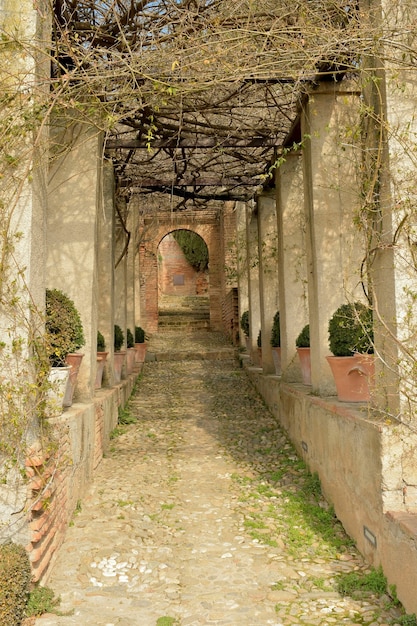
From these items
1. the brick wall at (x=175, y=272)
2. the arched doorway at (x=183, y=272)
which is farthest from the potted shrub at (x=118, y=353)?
the brick wall at (x=175, y=272)

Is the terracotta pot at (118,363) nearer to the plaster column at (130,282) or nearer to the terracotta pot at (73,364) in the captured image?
the plaster column at (130,282)

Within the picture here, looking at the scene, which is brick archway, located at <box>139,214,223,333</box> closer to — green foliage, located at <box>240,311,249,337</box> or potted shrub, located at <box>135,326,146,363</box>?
potted shrub, located at <box>135,326,146,363</box>

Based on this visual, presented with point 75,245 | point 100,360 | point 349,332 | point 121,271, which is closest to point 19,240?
point 75,245

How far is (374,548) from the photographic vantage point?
134 inches

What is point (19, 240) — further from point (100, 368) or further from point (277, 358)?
point (277, 358)

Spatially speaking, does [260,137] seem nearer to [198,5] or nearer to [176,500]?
[198,5]

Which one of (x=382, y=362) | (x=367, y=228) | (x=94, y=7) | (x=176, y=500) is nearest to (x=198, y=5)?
(x=94, y=7)

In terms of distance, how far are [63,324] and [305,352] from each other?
2.63m

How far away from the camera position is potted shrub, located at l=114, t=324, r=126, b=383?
27.3 feet

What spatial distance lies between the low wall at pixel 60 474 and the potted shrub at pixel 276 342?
295 cm

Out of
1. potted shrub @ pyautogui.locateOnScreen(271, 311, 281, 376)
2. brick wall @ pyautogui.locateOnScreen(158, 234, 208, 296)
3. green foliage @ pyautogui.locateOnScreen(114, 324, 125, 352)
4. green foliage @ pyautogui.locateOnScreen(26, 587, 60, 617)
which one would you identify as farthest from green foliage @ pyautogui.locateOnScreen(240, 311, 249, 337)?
brick wall @ pyautogui.locateOnScreen(158, 234, 208, 296)

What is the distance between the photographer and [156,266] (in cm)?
1681

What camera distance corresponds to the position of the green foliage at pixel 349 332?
14.7 ft

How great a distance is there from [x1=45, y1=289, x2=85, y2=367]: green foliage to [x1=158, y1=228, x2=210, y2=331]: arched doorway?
14.3 meters
